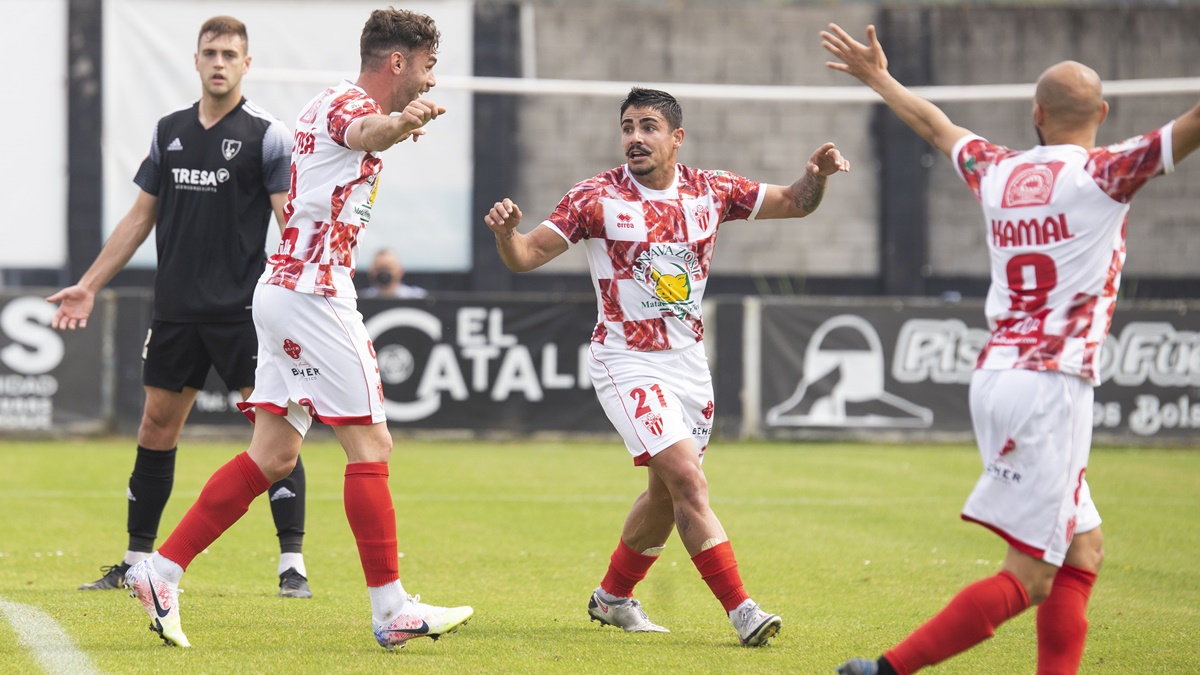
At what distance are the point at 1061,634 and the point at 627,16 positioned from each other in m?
18.9

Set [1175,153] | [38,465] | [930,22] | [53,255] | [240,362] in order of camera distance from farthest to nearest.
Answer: [930,22]
[53,255]
[38,465]
[240,362]
[1175,153]

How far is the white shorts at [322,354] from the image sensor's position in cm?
488

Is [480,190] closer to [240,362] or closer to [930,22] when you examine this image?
[930,22]

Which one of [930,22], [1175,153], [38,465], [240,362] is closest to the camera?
[1175,153]

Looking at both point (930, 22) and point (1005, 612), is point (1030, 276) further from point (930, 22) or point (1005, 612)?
point (930, 22)

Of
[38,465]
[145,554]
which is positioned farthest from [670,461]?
[38,465]

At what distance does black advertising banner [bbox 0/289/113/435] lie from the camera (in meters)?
14.0

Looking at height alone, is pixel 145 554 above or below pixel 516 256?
below

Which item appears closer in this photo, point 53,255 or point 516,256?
point 516,256

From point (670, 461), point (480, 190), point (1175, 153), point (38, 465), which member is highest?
point (480, 190)

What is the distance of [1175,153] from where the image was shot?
389 cm

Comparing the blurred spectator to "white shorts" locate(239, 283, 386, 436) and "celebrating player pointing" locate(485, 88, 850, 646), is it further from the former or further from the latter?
"white shorts" locate(239, 283, 386, 436)

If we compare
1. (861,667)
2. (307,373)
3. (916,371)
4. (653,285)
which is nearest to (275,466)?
(307,373)

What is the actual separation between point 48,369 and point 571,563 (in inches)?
337
